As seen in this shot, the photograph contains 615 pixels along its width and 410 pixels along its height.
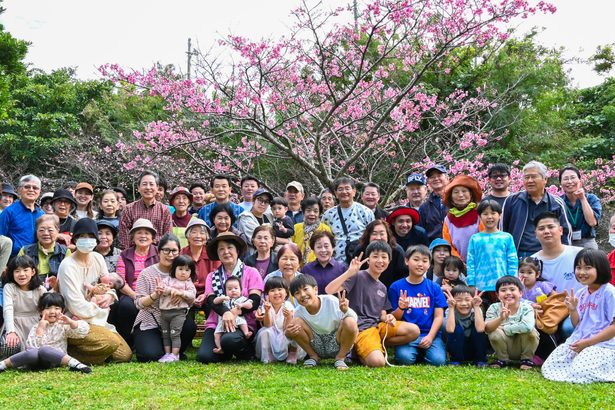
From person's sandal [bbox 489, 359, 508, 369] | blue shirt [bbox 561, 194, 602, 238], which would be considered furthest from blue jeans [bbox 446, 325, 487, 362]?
blue shirt [bbox 561, 194, 602, 238]

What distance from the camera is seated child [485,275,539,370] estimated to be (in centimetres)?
536

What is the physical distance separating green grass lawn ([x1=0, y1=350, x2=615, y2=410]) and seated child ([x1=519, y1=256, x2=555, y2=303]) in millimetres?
764

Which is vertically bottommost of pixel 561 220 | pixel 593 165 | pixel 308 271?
pixel 308 271

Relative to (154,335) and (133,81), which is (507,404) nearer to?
(154,335)

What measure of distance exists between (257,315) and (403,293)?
4.82ft

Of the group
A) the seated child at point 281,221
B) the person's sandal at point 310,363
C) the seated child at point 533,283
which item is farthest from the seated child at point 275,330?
the seated child at point 533,283

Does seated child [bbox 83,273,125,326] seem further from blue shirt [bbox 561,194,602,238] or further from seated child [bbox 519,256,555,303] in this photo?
blue shirt [bbox 561,194,602,238]

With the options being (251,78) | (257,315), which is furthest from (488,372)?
(251,78)

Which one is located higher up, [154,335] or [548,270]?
[548,270]

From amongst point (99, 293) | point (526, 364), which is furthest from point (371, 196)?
point (99, 293)

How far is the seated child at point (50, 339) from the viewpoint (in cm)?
525

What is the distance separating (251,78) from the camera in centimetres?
1020

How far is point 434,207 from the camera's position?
7.00 metres

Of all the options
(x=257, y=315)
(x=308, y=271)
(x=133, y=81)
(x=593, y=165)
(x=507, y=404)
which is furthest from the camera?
(x=593, y=165)
